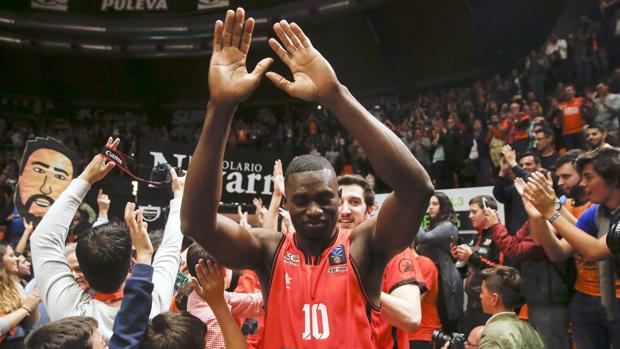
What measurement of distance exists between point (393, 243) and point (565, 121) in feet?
26.6

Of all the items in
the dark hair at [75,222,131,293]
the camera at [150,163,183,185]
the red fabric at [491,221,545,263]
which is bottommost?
the dark hair at [75,222,131,293]

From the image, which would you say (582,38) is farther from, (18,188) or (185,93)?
(185,93)

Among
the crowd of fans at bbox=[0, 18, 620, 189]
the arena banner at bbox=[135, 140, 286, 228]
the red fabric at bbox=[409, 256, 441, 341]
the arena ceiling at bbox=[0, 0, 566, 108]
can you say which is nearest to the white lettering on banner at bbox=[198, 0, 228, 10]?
the arena ceiling at bbox=[0, 0, 566, 108]

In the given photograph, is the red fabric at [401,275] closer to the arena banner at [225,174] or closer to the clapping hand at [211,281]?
the clapping hand at [211,281]

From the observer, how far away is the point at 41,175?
438cm

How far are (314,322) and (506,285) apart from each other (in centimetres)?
230

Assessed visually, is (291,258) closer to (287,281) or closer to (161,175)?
(287,281)

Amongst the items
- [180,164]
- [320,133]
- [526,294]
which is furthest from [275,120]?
[526,294]

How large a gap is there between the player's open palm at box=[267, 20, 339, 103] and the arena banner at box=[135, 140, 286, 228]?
3.35 meters

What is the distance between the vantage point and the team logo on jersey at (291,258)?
6.84 feet

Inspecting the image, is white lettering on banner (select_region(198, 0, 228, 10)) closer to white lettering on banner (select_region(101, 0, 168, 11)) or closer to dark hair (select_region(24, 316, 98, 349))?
white lettering on banner (select_region(101, 0, 168, 11))

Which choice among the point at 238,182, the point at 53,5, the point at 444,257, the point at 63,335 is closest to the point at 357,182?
the point at 63,335

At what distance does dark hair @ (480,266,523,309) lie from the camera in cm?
381

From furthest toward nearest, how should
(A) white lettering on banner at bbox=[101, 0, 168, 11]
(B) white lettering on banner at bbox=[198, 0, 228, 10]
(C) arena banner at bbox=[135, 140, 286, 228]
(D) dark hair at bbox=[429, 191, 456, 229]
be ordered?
(A) white lettering on banner at bbox=[101, 0, 168, 11] → (B) white lettering on banner at bbox=[198, 0, 228, 10] → (D) dark hair at bbox=[429, 191, 456, 229] → (C) arena banner at bbox=[135, 140, 286, 228]
